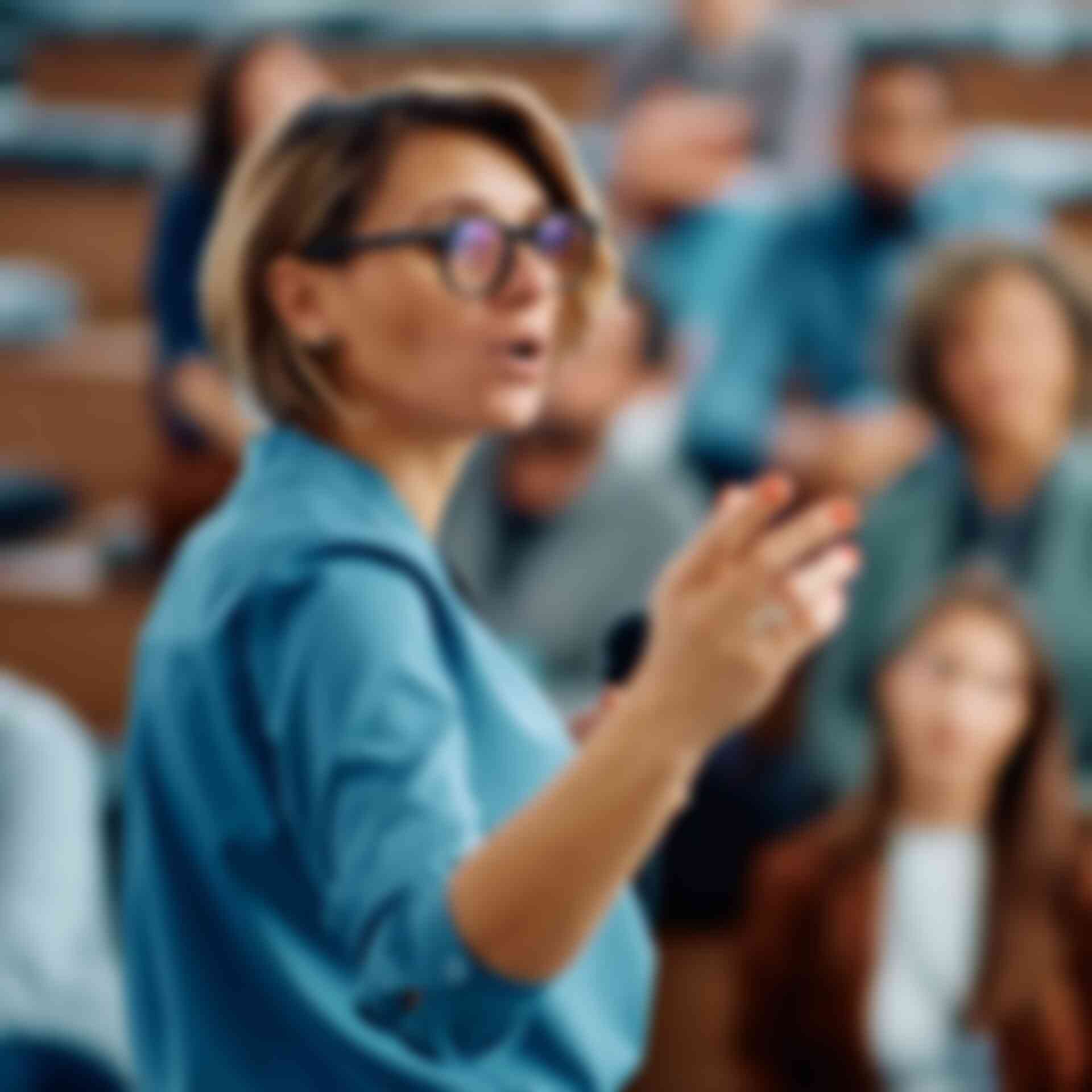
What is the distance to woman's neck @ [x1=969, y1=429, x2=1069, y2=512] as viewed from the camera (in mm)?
904

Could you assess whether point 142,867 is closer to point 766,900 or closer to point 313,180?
point 313,180

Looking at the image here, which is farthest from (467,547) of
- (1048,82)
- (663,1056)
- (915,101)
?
(1048,82)

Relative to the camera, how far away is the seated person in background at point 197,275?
54cm

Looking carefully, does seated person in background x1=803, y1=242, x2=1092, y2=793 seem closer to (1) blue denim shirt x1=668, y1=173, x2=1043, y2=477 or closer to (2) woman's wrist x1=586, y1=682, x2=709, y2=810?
(1) blue denim shirt x1=668, y1=173, x2=1043, y2=477

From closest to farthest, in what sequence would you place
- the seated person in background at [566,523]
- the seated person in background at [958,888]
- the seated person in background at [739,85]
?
the seated person in background at [566,523], the seated person in background at [958,888], the seated person in background at [739,85]

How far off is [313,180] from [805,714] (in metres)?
0.57

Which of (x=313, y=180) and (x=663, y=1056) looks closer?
(x=313, y=180)

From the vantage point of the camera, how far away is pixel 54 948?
56 centimetres

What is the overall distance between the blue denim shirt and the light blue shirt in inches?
26.0

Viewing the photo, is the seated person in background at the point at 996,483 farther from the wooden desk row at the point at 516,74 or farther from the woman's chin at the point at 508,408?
the wooden desk row at the point at 516,74

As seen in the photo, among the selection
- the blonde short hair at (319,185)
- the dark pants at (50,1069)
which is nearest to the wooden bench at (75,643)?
the dark pants at (50,1069)

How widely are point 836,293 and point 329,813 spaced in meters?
0.82

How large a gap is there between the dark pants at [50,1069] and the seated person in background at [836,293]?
21.0 inches

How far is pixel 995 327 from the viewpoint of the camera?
89cm
